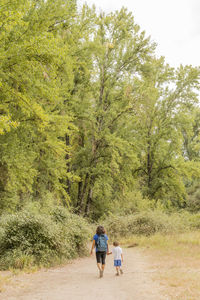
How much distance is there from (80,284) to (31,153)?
9.39 metres

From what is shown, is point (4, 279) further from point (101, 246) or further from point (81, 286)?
point (101, 246)

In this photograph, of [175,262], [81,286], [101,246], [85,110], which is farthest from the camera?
[85,110]

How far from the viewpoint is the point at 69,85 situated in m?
23.5

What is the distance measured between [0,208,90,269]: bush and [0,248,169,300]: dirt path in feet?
2.30

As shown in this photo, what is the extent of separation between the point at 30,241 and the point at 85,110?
46.4 feet

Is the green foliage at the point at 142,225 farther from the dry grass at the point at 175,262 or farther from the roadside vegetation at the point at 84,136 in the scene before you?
the dry grass at the point at 175,262

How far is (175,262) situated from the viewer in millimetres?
11555

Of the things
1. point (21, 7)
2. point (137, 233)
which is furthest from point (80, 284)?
Result: point (137, 233)

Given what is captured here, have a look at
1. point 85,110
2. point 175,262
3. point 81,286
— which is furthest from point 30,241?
point 85,110

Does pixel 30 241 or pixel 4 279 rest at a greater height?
pixel 30 241

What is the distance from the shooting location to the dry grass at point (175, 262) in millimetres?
7190

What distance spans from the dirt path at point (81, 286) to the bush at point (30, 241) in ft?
2.30

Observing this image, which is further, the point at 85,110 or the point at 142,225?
the point at 85,110

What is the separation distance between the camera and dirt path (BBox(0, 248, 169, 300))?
7.04 m
